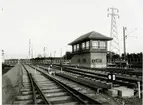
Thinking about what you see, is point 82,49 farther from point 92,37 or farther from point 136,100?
point 136,100

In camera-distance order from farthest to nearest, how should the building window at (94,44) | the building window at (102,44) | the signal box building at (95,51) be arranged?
the building window at (102,44) < the building window at (94,44) < the signal box building at (95,51)

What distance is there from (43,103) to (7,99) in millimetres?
2339

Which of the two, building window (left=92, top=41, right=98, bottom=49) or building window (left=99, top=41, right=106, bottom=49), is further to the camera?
building window (left=99, top=41, right=106, bottom=49)

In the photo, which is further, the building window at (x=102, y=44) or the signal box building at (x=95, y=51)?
the building window at (x=102, y=44)

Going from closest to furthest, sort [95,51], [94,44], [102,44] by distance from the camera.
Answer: [95,51], [94,44], [102,44]

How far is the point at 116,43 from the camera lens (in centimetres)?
4053

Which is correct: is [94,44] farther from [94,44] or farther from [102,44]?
[102,44]

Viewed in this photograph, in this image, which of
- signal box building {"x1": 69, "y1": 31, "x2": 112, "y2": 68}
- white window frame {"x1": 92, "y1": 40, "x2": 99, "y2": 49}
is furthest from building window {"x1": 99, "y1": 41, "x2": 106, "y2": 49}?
white window frame {"x1": 92, "y1": 40, "x2": 99, "y2": 49}

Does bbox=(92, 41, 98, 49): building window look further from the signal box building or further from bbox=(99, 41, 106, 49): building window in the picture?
bbox=(99, 41, 106, 49): building window

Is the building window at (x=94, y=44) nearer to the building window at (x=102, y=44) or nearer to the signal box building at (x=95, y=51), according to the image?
the signal box building at (x=95, y=51)

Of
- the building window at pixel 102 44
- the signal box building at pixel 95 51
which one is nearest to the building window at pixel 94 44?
the signal box building at pixel 95 51

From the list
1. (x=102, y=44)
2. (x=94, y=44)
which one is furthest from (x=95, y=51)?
(x=102, y=44)

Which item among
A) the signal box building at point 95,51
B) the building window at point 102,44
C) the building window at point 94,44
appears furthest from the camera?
the building window at point 102,44

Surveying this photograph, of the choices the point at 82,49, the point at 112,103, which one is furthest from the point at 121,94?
the point at 82,49
